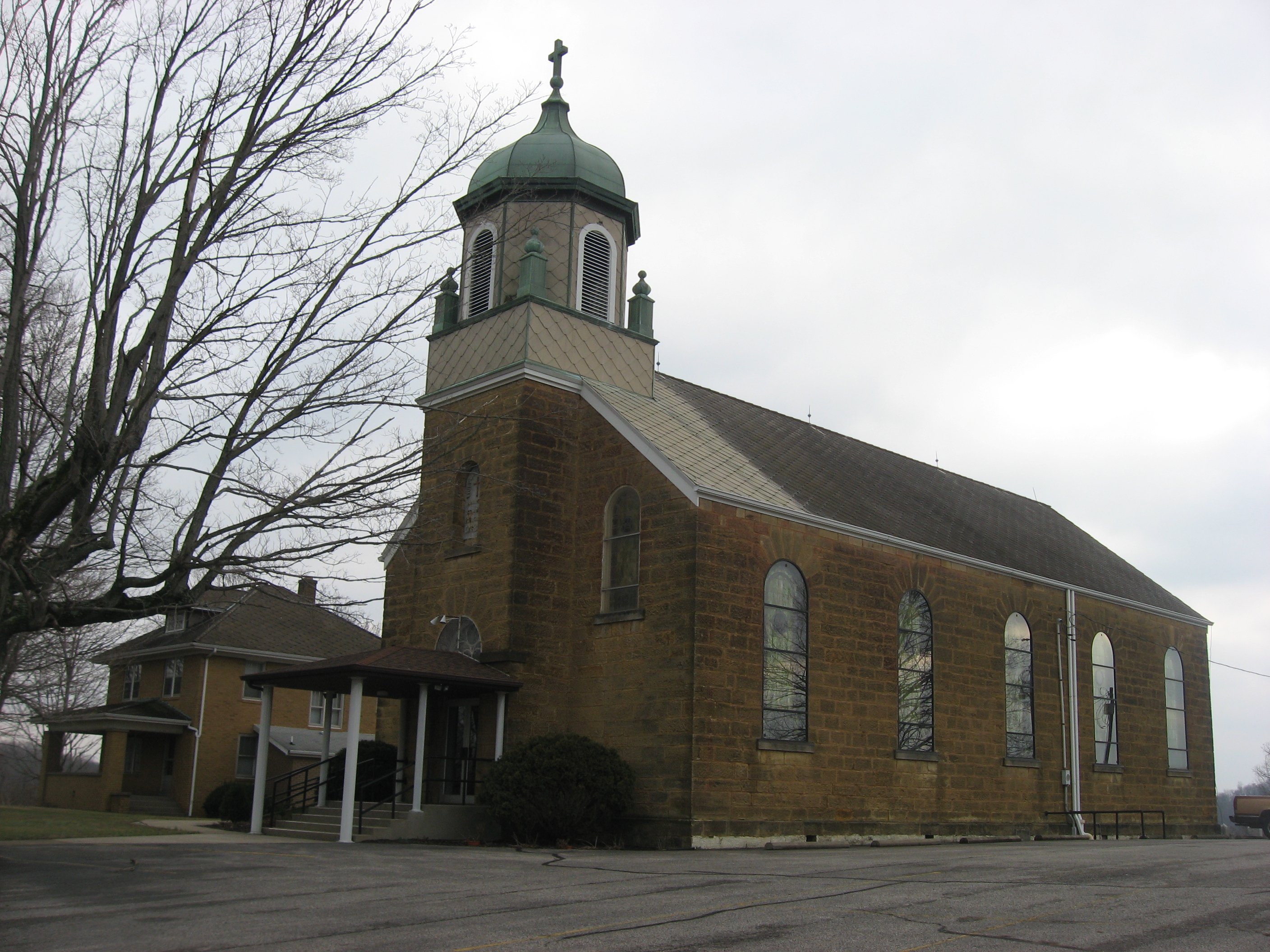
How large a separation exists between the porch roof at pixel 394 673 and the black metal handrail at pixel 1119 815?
13.4 m

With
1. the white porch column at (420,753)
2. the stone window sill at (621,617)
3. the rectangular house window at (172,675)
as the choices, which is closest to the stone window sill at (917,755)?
the stone window sill at (621,617)

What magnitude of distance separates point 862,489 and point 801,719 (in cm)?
682

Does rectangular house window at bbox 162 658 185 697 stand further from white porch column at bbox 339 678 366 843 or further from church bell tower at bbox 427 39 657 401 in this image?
white porch column at bbox 339 678 366 843

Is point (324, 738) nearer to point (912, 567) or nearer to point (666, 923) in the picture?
point (912, 567)

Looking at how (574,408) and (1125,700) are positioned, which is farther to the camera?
(1125,700)

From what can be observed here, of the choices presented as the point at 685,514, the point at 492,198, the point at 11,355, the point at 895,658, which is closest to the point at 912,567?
the point at 895,658

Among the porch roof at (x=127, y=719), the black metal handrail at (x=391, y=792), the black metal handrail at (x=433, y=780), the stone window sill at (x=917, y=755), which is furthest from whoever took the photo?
the porch roof at (x=127, y=719)

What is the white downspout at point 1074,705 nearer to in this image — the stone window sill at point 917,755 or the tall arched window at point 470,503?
the stone window sill at point 917,755

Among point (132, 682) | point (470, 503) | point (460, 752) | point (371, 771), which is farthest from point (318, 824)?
point (132, 682)

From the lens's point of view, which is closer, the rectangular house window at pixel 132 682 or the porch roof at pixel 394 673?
the porch roof at pixel 394 673

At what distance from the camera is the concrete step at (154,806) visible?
3534 centimetres

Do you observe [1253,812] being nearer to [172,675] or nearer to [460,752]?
[460,752]

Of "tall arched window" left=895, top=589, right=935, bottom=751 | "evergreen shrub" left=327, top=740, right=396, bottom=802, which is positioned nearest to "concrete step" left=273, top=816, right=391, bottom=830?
"evergreen shrub" left=327, top=740, right=396, bottom=802

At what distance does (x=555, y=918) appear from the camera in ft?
32.1
